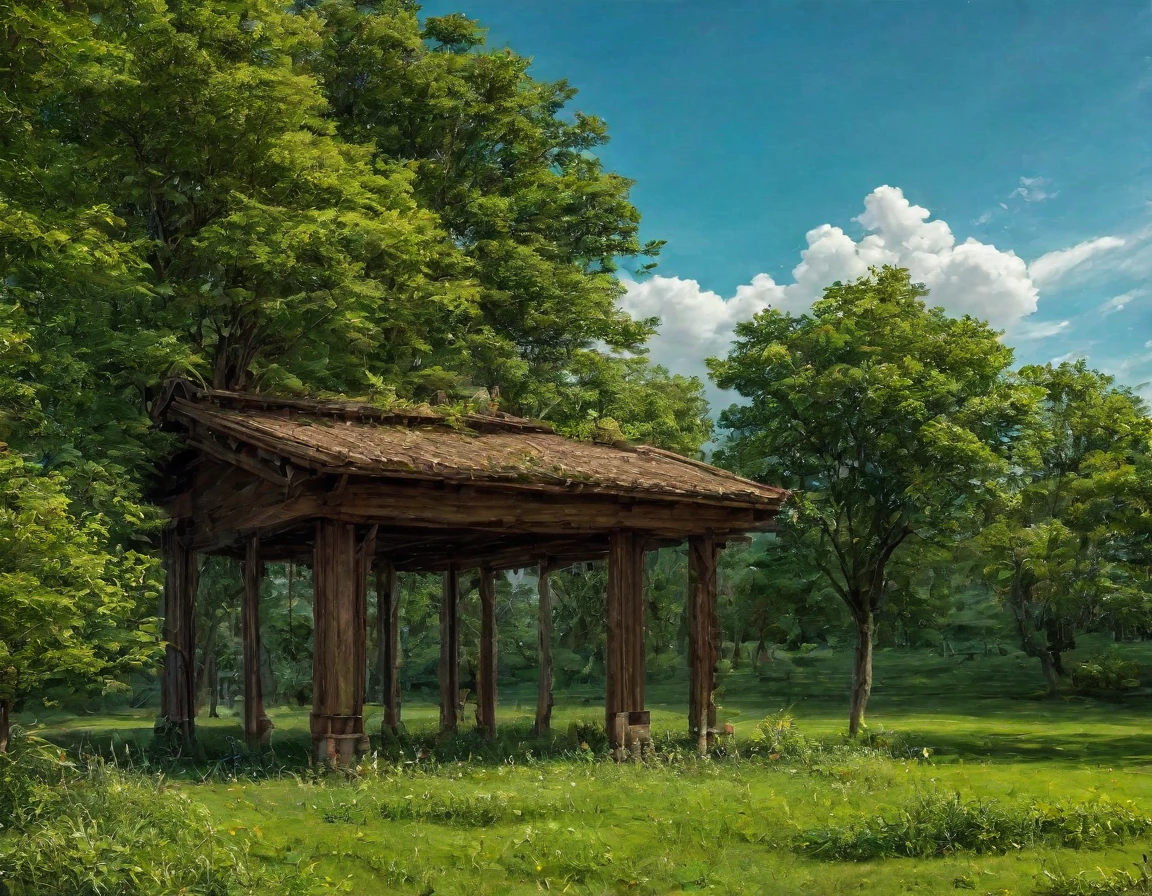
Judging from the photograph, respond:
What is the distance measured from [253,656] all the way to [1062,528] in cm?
2559

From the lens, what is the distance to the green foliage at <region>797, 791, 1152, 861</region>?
997cm

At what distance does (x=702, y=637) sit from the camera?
1723 centimetres

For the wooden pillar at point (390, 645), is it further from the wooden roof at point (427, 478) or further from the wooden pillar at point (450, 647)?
the wooden roof at point (427, 478)

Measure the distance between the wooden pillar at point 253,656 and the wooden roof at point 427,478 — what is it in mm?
536

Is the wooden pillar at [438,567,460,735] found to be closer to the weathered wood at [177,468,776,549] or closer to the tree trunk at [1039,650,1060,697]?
the weathered wood at [177,468,776,549]

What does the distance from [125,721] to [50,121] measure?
1737 centimetres

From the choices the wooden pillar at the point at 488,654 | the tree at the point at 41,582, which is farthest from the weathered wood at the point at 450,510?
the wooden pillar at the point at 488,654

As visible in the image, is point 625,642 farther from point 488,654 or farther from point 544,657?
point 488,654

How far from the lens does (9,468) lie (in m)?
12.4

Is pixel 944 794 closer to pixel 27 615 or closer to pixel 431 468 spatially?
pixel 431 468

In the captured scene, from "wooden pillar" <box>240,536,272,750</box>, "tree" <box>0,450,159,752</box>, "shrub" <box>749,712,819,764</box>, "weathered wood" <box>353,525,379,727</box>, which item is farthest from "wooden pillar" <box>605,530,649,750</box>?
"tree" <box>0,450,159,752</box>

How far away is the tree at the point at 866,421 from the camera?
23.2 m

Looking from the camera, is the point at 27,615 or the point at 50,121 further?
the point at 50,121

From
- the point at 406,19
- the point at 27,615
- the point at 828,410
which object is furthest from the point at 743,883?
the point at 406,19
